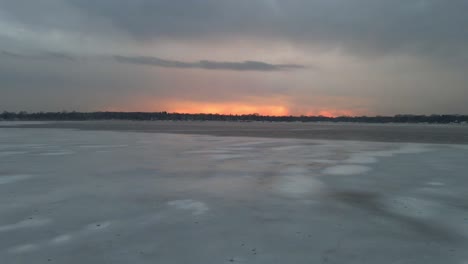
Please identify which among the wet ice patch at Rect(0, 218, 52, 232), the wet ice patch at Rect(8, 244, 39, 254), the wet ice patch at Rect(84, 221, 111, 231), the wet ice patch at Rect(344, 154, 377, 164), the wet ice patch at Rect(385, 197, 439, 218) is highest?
the wet ice patch at Rect(344, 154, 377, 164)

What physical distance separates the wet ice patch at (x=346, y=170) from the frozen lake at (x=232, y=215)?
6cm

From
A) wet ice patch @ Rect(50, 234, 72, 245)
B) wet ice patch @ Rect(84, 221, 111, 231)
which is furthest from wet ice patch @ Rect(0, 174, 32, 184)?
wet ice patch @ Rect(50, 234, 72, 245)

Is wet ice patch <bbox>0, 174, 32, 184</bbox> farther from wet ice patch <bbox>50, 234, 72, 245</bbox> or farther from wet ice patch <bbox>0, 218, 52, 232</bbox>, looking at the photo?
wet ice patch <bbox>50, 234, 72, 245</bbox>

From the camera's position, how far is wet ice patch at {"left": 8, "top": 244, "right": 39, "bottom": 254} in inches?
184

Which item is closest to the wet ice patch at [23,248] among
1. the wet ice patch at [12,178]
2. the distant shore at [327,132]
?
the wet ice patch at [12,178]

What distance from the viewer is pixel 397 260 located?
4484 mm

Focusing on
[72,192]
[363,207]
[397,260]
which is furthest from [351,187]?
[72,192]

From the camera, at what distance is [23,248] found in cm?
479

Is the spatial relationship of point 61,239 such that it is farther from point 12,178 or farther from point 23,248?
point 12,178

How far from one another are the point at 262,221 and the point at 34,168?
29.0ft

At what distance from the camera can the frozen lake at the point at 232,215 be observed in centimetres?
469

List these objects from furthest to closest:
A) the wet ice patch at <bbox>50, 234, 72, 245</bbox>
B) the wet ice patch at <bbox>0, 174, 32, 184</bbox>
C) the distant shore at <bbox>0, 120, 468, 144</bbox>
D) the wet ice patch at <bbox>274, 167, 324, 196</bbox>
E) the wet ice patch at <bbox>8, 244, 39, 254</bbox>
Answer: the distant shore at <bbox>0, 120, 468, 144</bbox>
the wet ice patch at <bbox>0, 174, 32, 184</bbox>
the wet ice patch at <bbox>274, 167, 324, 196</bbox>
the wet ice patch at <bbox>50, 234, 72, 245</bbox>
the wet ice patch at <bbox>8, 244, 39, 254</bbox>

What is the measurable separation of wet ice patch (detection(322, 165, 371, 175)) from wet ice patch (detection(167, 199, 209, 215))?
526 cm

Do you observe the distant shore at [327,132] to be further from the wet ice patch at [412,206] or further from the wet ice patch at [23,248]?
the wet ice patch at [23,248]
